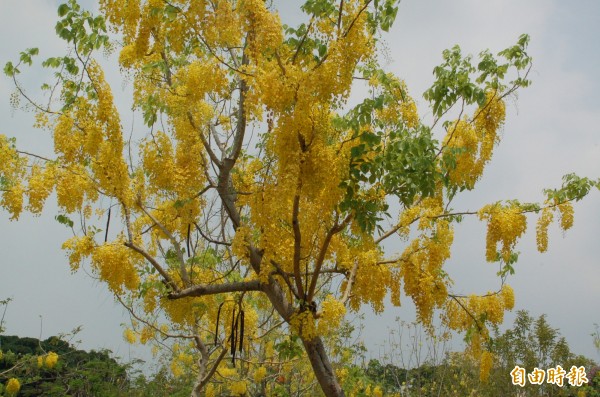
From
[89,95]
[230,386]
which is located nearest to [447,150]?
[89,95]

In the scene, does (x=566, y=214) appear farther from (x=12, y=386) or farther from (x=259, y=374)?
(x=12, y=386)

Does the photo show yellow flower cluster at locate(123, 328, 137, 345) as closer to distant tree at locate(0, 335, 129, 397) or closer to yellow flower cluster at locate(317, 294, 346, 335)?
distant tree at locate(0, 335, 129, 397)

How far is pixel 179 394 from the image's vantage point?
27.9ft

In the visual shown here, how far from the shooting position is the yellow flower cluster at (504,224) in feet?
14.1

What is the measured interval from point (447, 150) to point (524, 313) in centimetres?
751

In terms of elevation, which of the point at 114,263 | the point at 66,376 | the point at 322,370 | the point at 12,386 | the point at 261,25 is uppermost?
the point at 261,25

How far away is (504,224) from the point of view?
4305mm

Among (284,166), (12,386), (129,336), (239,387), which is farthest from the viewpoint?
(129,336)

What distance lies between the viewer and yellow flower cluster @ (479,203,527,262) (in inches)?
170

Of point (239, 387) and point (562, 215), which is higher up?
point (562, 215)

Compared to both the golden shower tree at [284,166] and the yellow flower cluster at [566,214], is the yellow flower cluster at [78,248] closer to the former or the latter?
the golden shower tree at [284,166]

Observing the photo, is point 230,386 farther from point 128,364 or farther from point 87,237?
point 128,364

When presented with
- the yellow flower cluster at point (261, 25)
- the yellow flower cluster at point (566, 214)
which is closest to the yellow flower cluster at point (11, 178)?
the yellow flower cluster at point (261, 25)

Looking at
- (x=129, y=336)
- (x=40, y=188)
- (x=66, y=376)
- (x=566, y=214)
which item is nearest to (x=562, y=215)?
(x=566, y=214)
